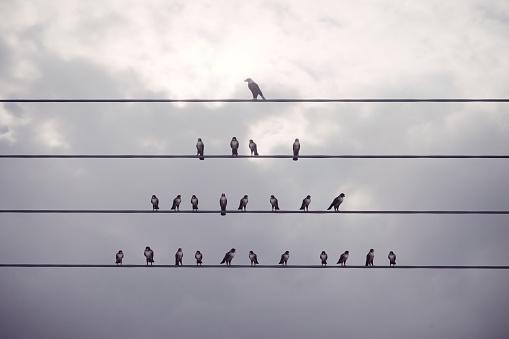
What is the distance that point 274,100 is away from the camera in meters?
10.1

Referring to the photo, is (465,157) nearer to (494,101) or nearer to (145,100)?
(494,101)

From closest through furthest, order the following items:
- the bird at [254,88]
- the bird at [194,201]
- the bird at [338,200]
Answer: the bird at [254,88]
the bird at [338,200]
the bird at [194,201]

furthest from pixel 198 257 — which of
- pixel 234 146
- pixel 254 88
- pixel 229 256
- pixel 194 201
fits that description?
pixel 254 88

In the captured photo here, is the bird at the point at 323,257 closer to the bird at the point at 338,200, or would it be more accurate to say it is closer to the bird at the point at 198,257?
the bird at the point at 338,200

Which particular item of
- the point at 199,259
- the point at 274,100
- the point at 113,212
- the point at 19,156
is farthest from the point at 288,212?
the point at 199,259

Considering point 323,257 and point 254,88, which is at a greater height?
point 254,88

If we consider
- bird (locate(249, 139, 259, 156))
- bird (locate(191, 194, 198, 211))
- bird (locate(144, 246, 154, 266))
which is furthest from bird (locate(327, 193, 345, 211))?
bird (locate(144, 246, 154, 266))

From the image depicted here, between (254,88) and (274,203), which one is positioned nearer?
(254,88)

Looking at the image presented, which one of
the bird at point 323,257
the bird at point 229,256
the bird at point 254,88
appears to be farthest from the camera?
the bird at point 323,257

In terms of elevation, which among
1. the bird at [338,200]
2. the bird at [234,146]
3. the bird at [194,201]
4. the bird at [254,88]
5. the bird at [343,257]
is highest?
the bird at [254,88]

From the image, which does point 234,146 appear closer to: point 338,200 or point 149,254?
point 338,200

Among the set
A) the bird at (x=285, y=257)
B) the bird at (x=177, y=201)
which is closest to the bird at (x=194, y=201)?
the bird at (x=177, y=201)

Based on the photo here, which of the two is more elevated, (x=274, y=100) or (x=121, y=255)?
(x=274, y=100)

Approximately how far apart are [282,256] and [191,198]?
251cm
